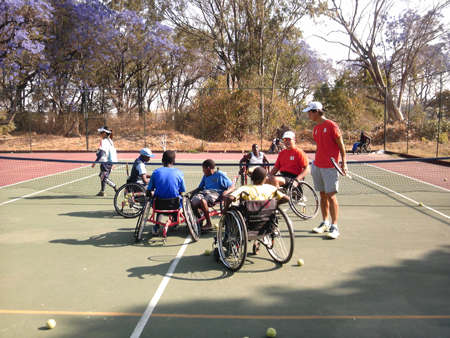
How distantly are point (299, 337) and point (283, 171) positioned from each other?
448cm

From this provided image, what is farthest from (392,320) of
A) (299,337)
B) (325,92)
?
(325,92)

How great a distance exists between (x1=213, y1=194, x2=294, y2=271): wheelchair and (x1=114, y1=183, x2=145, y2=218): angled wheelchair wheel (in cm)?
270

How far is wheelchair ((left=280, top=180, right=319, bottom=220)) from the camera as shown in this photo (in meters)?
7.27

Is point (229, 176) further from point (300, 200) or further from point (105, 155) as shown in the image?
point (300, 200)

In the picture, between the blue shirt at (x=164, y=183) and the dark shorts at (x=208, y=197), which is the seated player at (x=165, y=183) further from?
the dark shorts at (x=208, y=197)

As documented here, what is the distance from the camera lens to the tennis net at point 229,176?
10.5 metres

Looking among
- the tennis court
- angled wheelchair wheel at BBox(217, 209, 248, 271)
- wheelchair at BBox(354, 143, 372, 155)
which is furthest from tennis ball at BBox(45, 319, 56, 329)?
wheelchair at BBox(354, 143, 372, 155)

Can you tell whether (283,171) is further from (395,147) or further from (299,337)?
(395,147)

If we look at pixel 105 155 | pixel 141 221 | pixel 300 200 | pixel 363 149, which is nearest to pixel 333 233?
pixel 300 200

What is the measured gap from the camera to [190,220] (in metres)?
5.91

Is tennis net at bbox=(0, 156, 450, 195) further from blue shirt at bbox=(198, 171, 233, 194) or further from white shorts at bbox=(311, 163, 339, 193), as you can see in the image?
A: white shorts at bbox=(311, 163, 339, 193)

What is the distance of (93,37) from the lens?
2900 cm

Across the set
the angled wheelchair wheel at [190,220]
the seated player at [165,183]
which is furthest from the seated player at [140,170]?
the angled wheelchair wheel at [190,220]

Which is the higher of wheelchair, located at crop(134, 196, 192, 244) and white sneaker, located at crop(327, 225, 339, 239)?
wheelchair, located at crop(134, 196, 192, 244)
